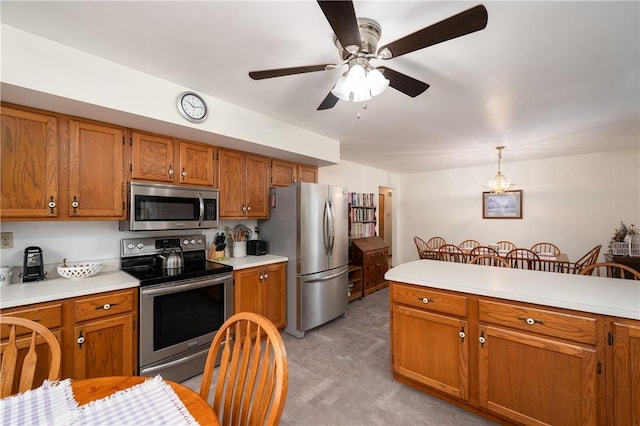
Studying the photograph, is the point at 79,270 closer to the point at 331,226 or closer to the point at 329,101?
the point at 329,101

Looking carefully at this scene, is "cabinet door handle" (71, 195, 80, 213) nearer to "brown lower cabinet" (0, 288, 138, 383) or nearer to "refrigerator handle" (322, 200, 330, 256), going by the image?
"brown lower cabinet" (0, 288, 138, 383)

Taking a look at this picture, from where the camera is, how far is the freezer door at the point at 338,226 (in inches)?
132

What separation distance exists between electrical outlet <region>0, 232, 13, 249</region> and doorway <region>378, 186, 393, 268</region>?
5.45 meters

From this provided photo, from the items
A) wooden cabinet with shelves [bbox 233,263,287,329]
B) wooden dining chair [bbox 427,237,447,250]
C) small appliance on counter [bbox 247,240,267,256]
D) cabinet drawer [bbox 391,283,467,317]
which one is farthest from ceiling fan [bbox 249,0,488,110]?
wooden dining chair [bbox 427,237,447,250]

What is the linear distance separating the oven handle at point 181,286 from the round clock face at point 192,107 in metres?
1.33

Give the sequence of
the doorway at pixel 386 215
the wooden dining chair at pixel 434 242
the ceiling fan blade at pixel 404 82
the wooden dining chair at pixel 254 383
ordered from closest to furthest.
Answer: the wooden dining chair at pixel 254 383 < the ceiling fan blade at pixel 404 82 < the wooden dining chair at pixel 434 242 < the doorway at pixel 386 215

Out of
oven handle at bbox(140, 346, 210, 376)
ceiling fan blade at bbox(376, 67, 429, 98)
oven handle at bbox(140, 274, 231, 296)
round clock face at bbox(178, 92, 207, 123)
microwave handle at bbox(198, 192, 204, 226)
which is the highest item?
round clock face at bbox(178, 92, 207, 123)

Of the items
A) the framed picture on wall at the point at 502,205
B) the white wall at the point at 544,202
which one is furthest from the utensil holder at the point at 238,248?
the framed picture on wall at the point at 502,205

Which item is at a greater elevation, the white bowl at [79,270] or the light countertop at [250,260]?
the white bowl at [79,270]

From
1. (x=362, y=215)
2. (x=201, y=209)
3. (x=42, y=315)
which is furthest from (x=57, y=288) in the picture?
(x=362, y=215)

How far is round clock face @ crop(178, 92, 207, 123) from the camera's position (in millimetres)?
2191

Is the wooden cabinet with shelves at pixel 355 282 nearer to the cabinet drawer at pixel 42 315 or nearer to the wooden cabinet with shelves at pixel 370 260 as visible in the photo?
the wooden cabinet with shelves at pixel 370 260

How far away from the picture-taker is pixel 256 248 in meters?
3.28

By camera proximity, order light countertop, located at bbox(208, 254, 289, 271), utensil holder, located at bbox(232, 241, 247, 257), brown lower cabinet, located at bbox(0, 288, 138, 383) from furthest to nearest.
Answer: utensil holder, located at bbox(232, 241, 247, 257) → light countertop, located at bbox(208, 254, 289, 271) → brown lower cabinet, located at bbox(0, 288, 138, 383)
